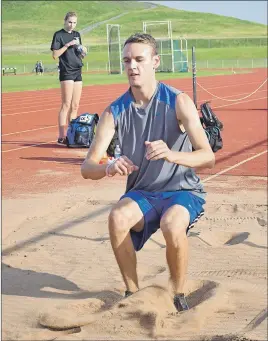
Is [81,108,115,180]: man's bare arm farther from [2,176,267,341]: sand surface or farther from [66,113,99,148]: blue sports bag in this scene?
[66,113,99,148]: blue sports bag

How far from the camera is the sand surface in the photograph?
470 centimetres

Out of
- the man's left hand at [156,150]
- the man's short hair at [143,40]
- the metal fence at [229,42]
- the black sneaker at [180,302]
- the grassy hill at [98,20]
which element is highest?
the grassy hill at [98,20]

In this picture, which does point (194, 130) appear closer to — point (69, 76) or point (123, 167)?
point (123, 167)

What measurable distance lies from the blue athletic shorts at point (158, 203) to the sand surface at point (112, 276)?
0.43 m

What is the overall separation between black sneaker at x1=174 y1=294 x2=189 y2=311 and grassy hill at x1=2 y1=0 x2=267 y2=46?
107578 mm

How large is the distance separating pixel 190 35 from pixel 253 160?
A: 382 ft

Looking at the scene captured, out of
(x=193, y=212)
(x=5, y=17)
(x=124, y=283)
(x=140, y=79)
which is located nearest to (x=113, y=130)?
(x=140, y=79)

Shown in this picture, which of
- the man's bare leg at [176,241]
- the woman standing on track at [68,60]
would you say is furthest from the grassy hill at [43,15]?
the man's bare leg at [176,241]

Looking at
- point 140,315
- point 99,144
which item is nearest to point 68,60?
point 99,144

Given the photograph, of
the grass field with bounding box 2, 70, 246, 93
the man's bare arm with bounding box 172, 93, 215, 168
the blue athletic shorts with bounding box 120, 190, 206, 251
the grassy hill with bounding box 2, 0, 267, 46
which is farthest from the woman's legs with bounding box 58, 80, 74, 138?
the grassy hill with bounding box 2, 0, 267, 46

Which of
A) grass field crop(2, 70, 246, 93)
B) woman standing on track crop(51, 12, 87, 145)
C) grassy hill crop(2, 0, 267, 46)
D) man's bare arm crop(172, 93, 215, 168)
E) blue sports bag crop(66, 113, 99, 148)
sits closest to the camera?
man's bare arm crop(172, 93, 215, 168)

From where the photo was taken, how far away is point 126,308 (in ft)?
15.9

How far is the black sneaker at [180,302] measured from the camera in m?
5.00

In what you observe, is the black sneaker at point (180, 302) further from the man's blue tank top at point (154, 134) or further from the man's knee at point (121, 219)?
the man's blue tank top at point (154, 134)
